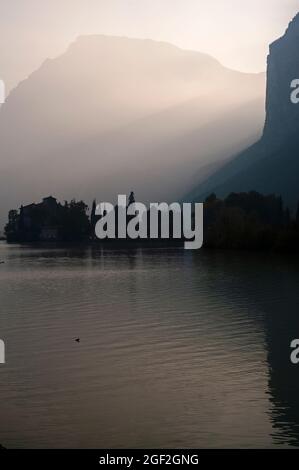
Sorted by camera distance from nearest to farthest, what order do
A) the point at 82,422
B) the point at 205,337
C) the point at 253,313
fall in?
the point at 82,422, the point at 205,337, the point at 253,313

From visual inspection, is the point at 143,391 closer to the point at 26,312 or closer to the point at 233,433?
the point at 233,433

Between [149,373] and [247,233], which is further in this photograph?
[247,233]

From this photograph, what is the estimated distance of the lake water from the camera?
15281 millimetres

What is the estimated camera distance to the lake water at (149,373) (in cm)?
1528

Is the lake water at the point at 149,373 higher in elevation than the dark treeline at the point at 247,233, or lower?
lower

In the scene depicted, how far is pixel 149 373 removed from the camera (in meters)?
21.0

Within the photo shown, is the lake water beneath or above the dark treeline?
beneath

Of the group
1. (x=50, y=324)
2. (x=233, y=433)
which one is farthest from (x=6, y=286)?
(x=233, y=433)

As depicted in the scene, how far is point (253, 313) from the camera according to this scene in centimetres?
3606

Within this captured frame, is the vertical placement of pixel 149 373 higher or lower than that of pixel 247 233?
lower

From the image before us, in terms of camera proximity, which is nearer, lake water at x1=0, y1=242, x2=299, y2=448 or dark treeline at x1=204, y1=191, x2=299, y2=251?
lake water at x1=0, y1=242, x2=299, y2=448

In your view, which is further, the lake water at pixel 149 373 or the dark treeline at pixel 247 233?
the dark treeline at pixel 247 233

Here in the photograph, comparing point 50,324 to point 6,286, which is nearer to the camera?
point 50,324
